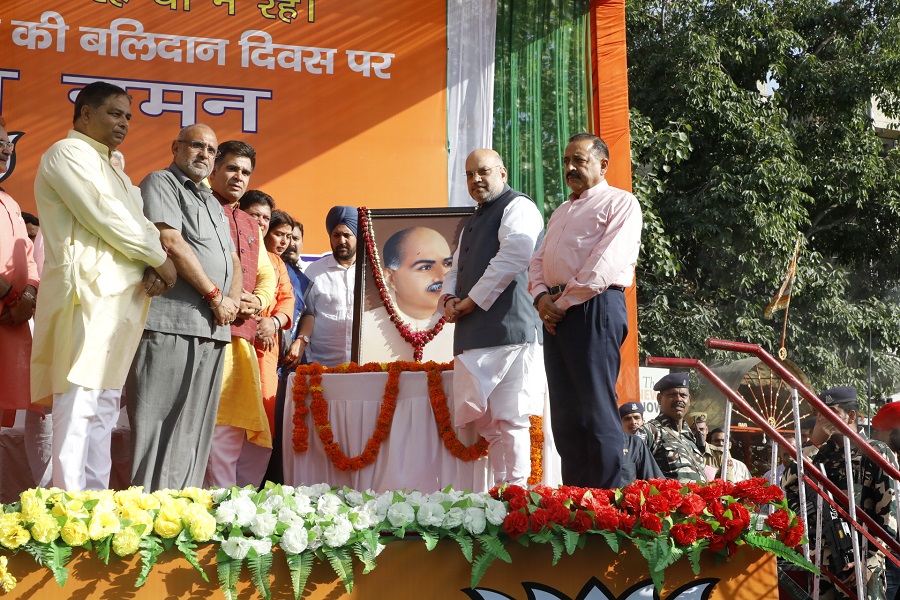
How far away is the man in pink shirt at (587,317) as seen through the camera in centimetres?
378

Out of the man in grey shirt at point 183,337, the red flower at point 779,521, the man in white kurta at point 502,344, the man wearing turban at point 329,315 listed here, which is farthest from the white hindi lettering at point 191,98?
the red flower at point 779,521

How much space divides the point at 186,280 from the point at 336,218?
6.84ft

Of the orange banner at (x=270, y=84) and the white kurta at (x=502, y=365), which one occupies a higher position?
the orange banner at (x=270, y=84)

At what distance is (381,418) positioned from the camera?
488 centimetres

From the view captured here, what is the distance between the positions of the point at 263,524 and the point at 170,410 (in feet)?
3.83

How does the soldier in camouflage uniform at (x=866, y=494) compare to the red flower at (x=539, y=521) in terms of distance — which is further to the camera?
the soldier in camouflage uniform at (x=866, y=494)

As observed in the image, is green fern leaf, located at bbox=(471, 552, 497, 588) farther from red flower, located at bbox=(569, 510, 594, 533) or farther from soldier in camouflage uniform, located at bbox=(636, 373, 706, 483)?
soldier in camouflage uniform, located at bbox=(636, 373, 706, 483)

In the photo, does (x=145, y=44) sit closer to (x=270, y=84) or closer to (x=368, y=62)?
(x=270, y=84)

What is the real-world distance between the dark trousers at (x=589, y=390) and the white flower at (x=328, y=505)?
1.12 meters

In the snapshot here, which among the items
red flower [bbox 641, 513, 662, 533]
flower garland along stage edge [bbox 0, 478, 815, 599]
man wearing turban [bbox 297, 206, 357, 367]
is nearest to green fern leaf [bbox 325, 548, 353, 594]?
flower garland along stage edge [bbox 0, 478, 815, 599]

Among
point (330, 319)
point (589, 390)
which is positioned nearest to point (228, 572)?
point (589, 390)

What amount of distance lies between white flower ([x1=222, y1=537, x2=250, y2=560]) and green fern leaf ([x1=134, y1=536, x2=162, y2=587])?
0.18m

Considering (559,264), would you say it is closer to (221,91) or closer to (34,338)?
(34,338)

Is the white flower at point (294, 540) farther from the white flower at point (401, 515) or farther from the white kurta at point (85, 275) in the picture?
the white kurta at point (85, 275)
